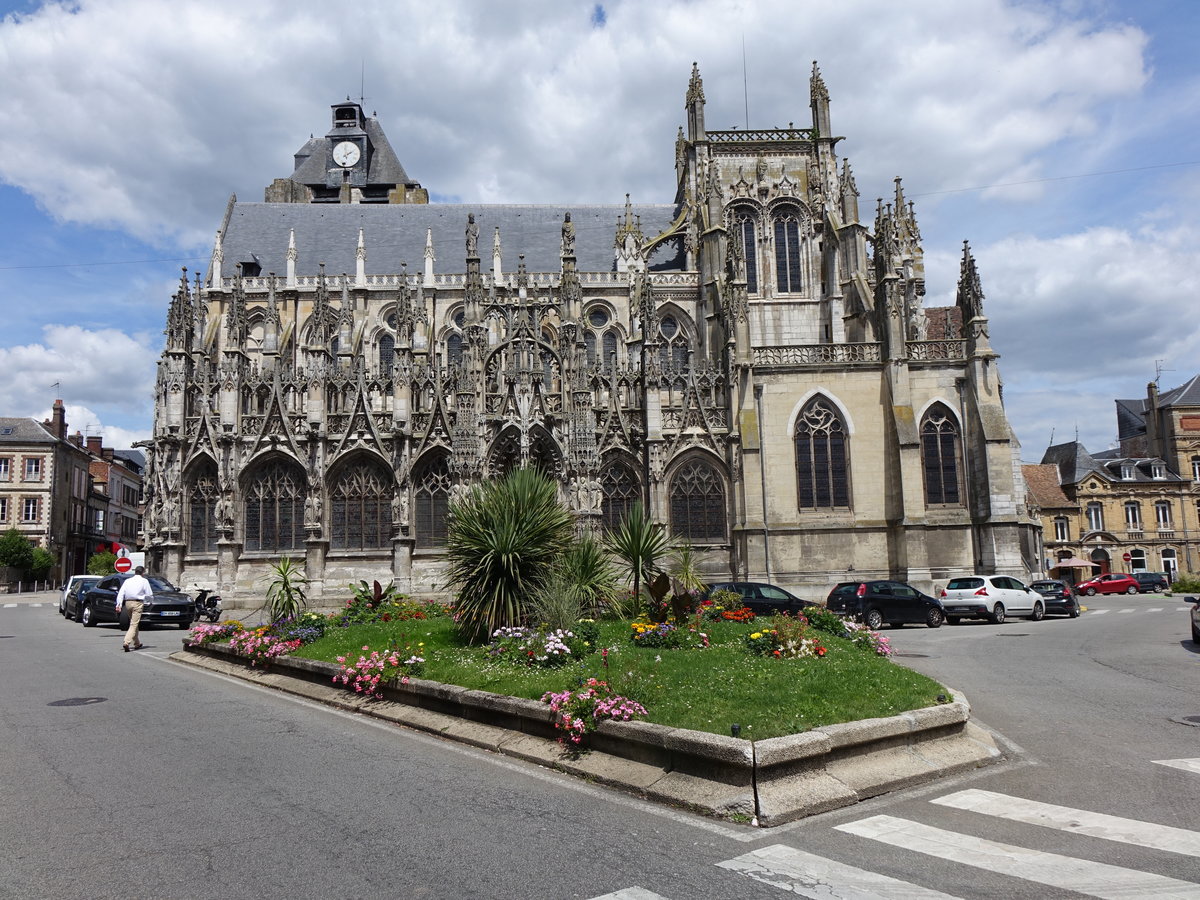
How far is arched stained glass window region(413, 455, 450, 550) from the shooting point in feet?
95.2

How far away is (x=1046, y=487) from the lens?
190ft

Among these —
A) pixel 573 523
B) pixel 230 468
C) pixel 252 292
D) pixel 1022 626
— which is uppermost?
pixel 252 292

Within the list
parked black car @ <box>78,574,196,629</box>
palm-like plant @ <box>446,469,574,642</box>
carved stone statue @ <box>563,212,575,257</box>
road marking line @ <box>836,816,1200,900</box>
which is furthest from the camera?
carved stone statue @ <box>563,212,575,257</box>

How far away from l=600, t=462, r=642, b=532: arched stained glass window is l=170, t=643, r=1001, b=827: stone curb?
785 inches

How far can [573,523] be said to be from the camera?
1294 centimetres

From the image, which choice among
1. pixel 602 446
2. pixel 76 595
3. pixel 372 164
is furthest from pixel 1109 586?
pixel 372 164

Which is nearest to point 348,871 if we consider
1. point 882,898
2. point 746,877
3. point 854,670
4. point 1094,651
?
point 746,877

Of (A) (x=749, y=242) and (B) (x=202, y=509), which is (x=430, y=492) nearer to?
(B) (x=202, y=509)

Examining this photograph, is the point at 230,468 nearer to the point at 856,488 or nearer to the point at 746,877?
the point at 856,488

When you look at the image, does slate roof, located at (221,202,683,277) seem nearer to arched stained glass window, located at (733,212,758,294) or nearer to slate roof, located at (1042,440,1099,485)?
arched stained glass window, located at (733,212,758,294)

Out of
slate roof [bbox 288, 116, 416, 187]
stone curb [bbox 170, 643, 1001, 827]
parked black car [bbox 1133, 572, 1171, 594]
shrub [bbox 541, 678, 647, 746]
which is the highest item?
slate roof [bbox 288, 116, 416, 187]

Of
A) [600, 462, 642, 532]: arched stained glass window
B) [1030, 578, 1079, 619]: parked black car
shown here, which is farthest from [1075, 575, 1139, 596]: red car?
[600, 462, 642, 532]: arched stained glass window

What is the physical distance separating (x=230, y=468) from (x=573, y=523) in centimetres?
2043

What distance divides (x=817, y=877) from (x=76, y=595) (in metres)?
30.0
